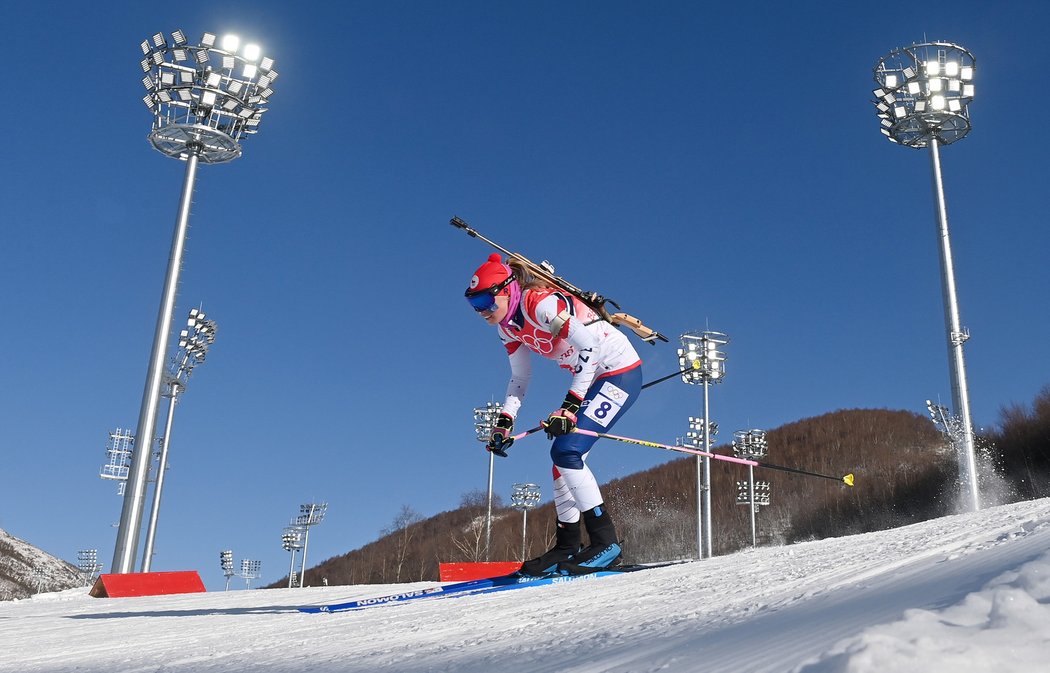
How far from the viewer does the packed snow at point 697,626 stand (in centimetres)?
158

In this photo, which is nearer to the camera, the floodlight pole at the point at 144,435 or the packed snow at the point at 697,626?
the packed snow at the point at 697,626

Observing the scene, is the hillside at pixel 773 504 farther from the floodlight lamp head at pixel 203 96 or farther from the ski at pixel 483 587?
the ski at pixel 483 587

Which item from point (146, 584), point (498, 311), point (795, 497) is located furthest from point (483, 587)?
point (795, 497)

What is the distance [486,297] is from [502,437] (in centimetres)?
109

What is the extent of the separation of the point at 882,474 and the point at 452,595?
3172 cm

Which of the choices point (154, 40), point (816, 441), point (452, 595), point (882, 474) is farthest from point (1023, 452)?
point (816, 441)

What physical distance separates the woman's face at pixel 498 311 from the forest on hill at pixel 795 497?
14922 millimetres

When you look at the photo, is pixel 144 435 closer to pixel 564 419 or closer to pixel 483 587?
pixel 483 587

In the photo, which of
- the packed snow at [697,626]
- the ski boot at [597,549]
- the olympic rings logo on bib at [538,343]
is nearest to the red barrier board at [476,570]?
the ski boot at [597,549]

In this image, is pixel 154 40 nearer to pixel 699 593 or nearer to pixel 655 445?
pixel 655 445

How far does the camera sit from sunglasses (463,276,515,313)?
21.7 feet

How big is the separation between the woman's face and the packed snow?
6.99 feet

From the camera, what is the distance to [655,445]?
24.7 ft

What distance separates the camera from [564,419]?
619 cm
